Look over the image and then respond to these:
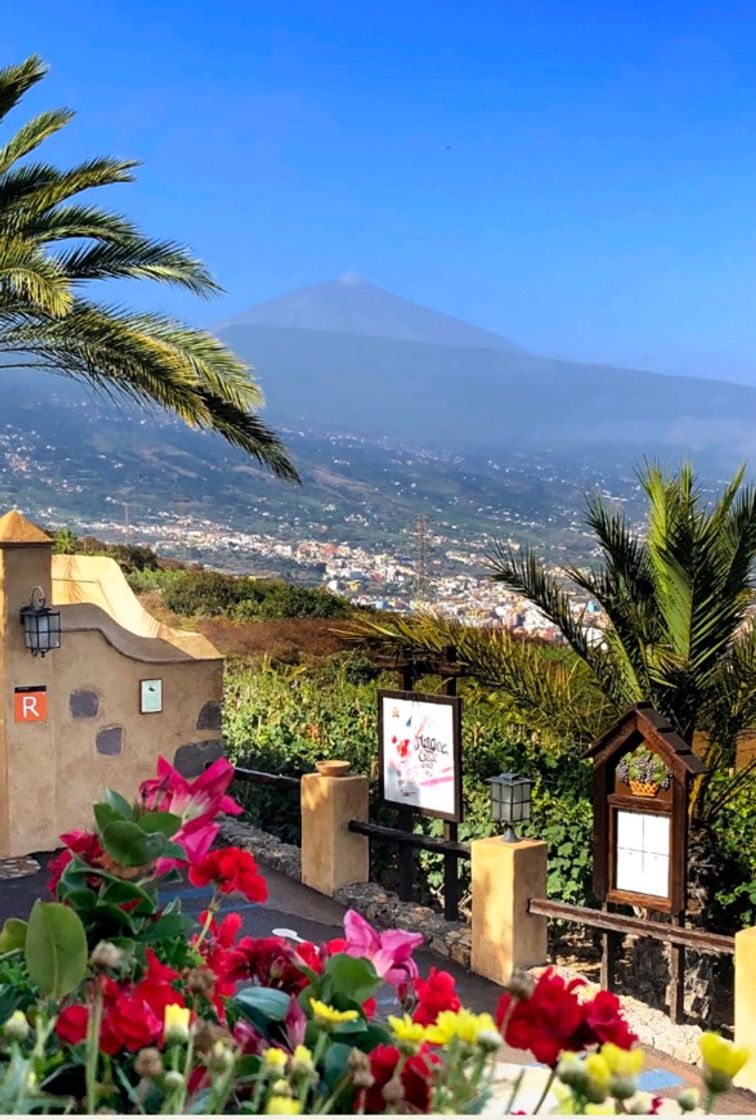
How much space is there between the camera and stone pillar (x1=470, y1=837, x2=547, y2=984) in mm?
6898

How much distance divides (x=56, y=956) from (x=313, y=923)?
6166 millimetres

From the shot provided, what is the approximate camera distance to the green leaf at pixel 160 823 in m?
2.18

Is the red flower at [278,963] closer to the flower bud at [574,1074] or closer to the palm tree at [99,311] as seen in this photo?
the flower bud at [574,1074]

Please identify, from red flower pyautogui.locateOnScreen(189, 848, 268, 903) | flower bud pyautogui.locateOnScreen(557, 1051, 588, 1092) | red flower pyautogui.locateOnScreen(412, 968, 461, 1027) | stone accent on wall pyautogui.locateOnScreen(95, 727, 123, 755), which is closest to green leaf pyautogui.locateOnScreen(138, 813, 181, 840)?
red flower pyautogui.locateOnScreen(189, 848, 268, 903)

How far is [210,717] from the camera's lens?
9.98 metres

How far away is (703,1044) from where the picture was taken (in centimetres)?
149

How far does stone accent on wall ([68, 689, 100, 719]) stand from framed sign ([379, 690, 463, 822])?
2.25m

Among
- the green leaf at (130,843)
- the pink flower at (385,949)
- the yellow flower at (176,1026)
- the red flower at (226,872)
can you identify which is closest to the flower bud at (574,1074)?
the yellow flower at (176,1026)

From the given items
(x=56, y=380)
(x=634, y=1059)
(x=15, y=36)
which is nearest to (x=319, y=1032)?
(x=634, y=1059)

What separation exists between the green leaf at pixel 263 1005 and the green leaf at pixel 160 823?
1.08ft

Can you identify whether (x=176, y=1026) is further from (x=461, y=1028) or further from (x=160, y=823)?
(x=160, y=823)

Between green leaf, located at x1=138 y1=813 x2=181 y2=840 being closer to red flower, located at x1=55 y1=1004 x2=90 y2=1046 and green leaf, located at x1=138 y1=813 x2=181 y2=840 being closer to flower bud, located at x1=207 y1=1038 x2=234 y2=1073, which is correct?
red flower, located at x1=55 y1=1004 x2=90 y2=1046

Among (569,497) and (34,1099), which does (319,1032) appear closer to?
(34,1099)

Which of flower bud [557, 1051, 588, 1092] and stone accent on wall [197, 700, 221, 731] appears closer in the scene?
flower bud [557, 1051, 588, 1092]
